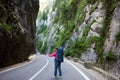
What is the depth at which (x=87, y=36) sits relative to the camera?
4503cm

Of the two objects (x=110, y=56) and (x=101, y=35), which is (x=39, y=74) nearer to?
(x=110, y=56)

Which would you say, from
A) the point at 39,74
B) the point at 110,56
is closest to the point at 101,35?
the point at 110,56

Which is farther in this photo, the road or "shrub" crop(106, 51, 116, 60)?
"shrub" crop(106, 51, 116, 60)

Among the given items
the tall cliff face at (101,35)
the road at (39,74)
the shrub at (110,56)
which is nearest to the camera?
the road at (39,74)

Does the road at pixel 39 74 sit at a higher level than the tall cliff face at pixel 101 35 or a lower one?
lower

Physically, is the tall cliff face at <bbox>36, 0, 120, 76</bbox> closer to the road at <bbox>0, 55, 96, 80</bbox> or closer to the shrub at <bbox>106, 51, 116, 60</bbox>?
the shrub at <bbox>106, 51, 116, 60</bbox>

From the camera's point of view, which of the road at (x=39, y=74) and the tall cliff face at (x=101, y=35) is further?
the tall cliff face at (x=101, y=35)

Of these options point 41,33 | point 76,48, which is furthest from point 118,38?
point 41,33

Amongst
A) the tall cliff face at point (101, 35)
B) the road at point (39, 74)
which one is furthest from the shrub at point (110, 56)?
the road at point (39, 74)

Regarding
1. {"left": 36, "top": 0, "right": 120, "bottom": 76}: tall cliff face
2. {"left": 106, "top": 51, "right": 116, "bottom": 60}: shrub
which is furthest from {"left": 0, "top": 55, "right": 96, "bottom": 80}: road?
{"left": 106, "top": 51, "right": 116, "bottom": 60}: shrub

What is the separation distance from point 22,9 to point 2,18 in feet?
44.1

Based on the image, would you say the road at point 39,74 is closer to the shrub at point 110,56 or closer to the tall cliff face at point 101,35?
the tall cliff face at point 101,35

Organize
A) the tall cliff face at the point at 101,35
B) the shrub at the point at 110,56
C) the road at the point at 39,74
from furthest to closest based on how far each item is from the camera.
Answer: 1. the tall cliff face at the point at 101,35
2. the shrub at the point at 110,56
3. the road at the point at 39,74

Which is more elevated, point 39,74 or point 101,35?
point 101,35
